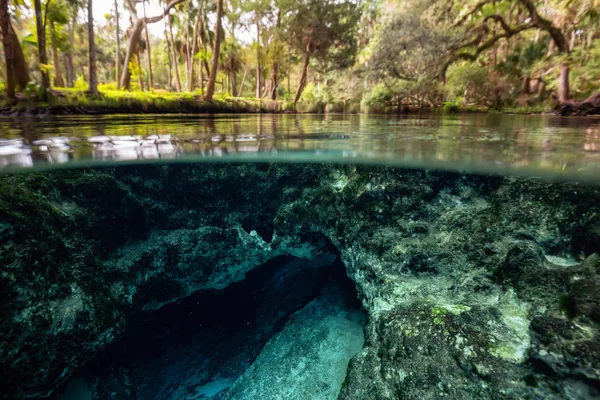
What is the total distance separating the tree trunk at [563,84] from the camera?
1376 cm

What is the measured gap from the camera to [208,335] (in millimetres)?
5281

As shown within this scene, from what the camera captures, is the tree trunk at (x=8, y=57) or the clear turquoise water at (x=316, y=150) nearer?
the clear turquoise water at (x=316, y=150)

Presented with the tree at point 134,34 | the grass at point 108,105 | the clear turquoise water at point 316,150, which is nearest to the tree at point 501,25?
the clear turquoise water at point 316,150

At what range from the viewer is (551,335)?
93.6 inches

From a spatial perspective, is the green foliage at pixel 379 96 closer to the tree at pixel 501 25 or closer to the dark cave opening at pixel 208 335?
the tree at pixel 501 25

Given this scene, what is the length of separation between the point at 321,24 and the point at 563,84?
1634 cm

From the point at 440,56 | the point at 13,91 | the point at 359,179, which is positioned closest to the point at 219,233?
the point at 359,179

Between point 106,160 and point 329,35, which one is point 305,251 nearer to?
point 106,160

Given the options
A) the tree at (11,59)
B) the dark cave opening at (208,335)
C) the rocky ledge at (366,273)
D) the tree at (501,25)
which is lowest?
the dark cave opening at (208,335)

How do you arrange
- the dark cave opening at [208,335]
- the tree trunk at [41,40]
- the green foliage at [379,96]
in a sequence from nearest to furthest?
1. the dark cave opening at [208,335]
2. the tree trunk at [41,40]
3. the green foliage at [379,96]

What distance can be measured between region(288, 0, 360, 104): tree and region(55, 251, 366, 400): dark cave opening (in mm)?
19461

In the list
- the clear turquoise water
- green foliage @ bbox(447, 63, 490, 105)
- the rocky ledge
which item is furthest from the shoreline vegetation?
the rocky ledge

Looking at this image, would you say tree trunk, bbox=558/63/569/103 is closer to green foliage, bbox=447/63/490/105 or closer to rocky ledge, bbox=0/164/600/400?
green foliage, bbox=447/63/490/105

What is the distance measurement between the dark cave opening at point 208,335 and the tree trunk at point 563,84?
15757 millimetres
